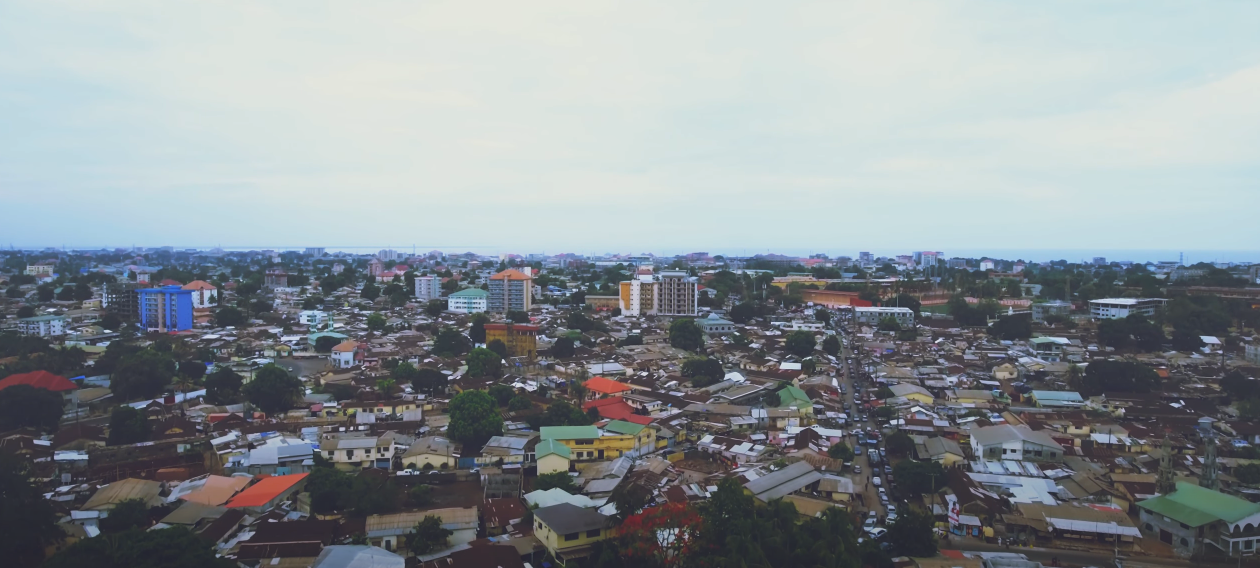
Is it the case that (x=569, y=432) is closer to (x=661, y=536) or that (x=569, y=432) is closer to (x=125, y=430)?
(x=661, y=536)

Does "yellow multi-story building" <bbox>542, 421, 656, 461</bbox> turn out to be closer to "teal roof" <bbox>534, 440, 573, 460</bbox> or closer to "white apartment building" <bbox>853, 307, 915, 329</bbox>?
"teal roof" <bbox>534, 440, 573, 460</bbox>

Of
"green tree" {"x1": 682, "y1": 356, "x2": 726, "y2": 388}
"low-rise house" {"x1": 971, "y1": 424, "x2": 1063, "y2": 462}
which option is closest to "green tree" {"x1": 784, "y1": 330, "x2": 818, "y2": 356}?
"green tree" {"x1": 682, "y1": 356, "x2": 726, "y2": 388}

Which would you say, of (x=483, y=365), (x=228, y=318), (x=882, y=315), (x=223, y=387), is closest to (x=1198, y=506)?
(x=483, y=365)

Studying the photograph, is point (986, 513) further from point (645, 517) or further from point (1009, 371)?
point (1009, 371)

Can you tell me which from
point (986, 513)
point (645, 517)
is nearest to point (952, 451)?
point (986, 513)

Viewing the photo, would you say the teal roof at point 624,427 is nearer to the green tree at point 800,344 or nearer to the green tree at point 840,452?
the green tree at point 840,452
